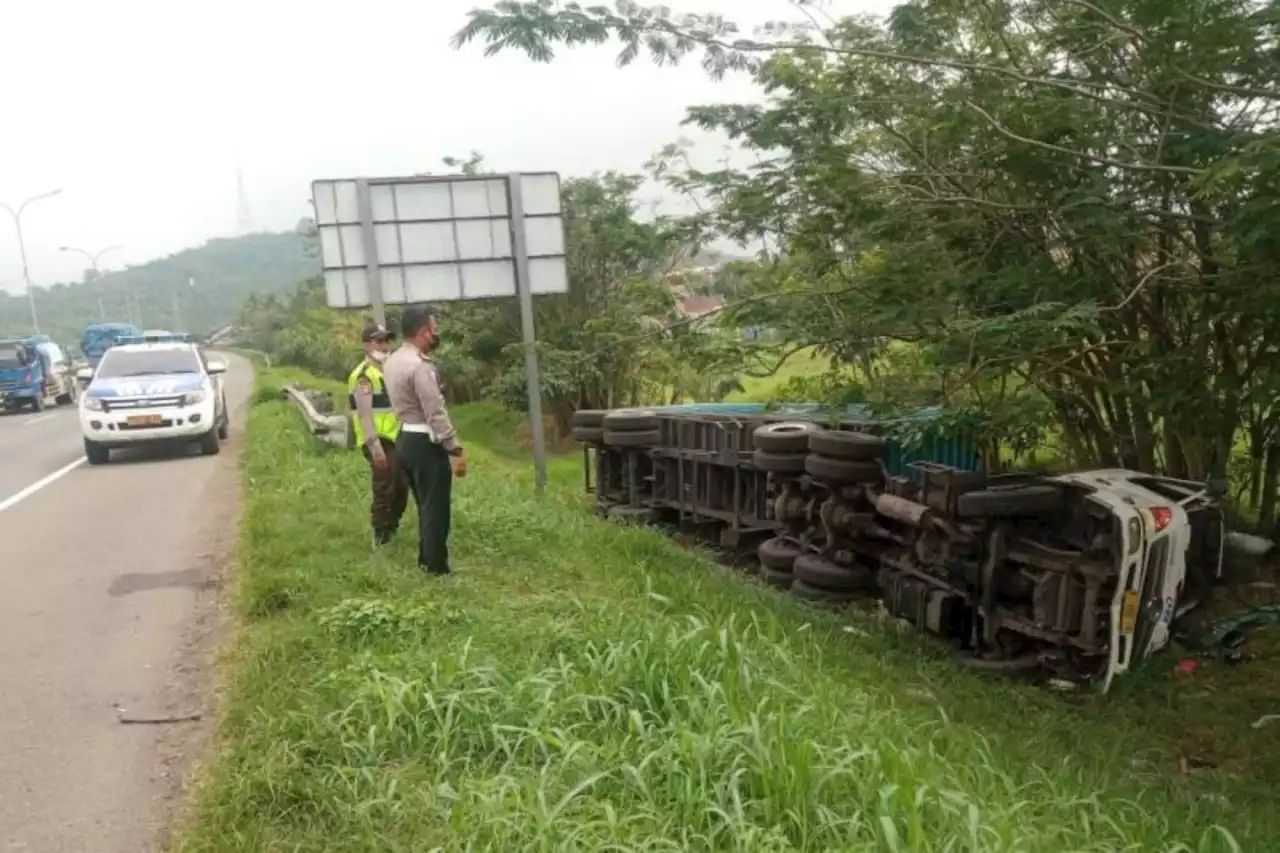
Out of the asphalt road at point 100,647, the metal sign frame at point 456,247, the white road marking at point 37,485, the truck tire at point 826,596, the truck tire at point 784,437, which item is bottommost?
the truck tire at point 826,596

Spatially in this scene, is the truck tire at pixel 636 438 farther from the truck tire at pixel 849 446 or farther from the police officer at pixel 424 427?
the police officer at pixel 424 427

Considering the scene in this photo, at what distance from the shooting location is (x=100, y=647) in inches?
242

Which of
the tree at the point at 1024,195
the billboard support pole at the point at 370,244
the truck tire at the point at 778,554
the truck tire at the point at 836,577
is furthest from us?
the billboard support pole at the point at 370,244

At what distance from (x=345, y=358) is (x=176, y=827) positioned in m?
34.1

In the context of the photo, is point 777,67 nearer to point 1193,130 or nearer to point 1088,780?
point 1193,130

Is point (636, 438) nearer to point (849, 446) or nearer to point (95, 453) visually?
point (849, 446)

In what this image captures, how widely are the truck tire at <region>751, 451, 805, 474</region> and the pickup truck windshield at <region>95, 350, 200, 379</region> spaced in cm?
982

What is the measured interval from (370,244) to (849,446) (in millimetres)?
5400

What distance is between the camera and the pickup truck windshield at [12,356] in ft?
91.7

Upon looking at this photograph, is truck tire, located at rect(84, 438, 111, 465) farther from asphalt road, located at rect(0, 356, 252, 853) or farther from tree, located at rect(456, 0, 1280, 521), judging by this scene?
tree, located at rect(456, 0, 1280, 521)

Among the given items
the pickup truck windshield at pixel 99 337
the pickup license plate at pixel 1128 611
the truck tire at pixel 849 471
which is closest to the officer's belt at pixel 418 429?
the truck tire at pixel 849 471

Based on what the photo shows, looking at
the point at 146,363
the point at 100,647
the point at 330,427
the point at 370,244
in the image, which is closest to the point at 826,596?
the point at 100,647

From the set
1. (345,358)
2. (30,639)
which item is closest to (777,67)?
(30,639)

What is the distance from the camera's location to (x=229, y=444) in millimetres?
16656
